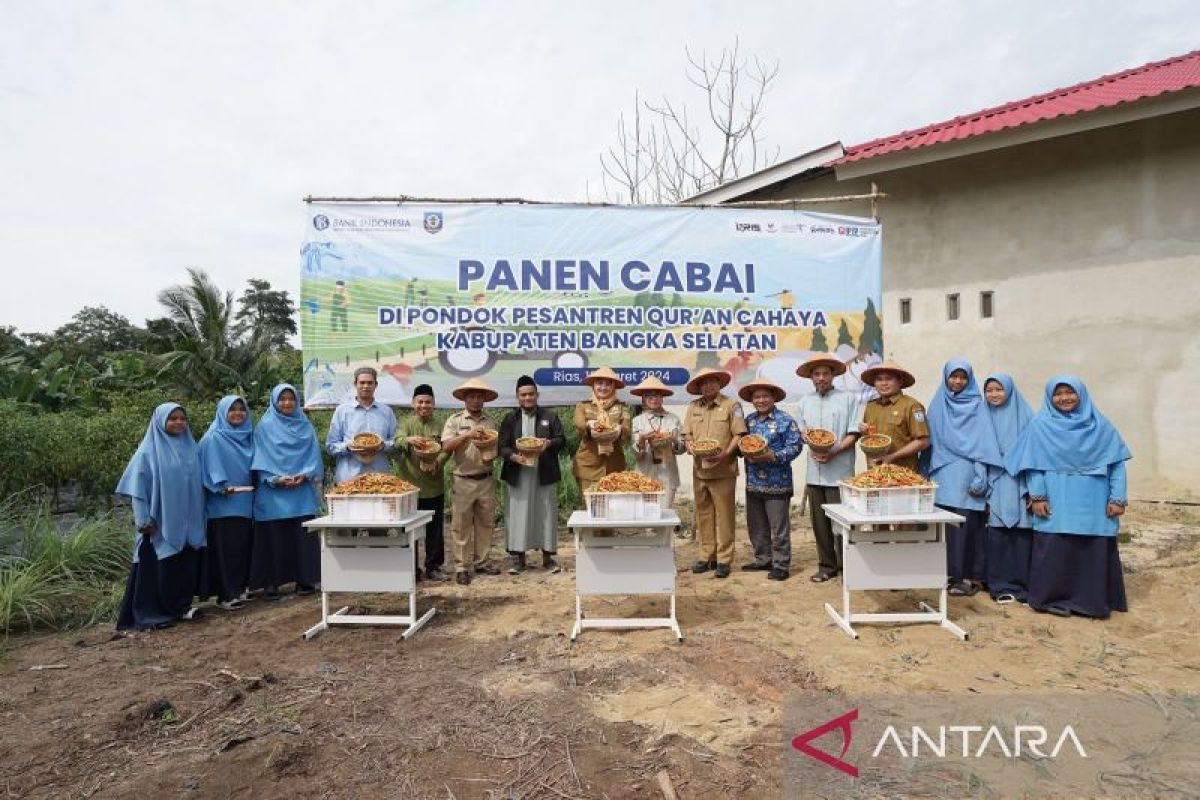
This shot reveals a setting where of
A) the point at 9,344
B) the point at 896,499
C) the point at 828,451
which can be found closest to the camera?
the point at 896,499

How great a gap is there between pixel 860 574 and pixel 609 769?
7.61 ft

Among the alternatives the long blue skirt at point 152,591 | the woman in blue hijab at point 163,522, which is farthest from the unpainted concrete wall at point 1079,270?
the long blue skirt at point 152,591

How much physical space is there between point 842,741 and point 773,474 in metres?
2.75

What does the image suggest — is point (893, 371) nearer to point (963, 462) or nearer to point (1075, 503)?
point (963, 462)

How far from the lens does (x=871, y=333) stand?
21.7ft

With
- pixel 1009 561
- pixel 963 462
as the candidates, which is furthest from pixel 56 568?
pixel 1009 561

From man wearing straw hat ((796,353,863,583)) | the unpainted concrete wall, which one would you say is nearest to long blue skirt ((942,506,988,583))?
man wearing straw hat ((796,353,863,583))

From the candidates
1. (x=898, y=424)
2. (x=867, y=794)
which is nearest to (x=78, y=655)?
(x=867, y=794)

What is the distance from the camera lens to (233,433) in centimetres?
545

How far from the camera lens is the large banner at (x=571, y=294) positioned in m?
6.24

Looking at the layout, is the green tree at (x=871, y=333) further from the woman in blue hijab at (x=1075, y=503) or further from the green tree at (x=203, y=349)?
the green tree at (x=203, y=349)

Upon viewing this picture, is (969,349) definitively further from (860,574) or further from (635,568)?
(635,568)

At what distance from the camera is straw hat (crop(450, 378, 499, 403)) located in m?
5.88

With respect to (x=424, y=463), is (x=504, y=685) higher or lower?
lower
